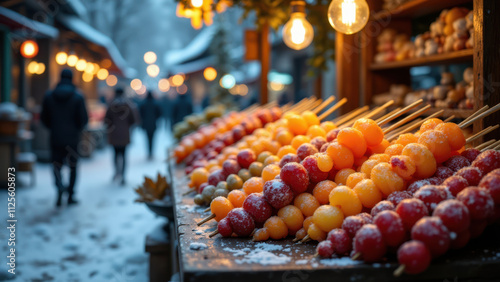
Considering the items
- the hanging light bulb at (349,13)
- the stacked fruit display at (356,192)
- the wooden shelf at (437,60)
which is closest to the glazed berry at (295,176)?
the stacked fruit display at (356,192)

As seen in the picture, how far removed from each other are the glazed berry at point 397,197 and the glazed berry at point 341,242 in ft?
0.87

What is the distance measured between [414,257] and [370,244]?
158 millimetres

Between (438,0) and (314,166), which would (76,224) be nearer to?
(314,166)

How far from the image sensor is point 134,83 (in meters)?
51.1

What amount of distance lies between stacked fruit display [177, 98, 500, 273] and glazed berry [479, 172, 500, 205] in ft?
0.18

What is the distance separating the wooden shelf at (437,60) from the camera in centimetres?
327

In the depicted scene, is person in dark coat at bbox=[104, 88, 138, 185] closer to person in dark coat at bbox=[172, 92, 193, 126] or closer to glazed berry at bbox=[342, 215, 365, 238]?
person in dark coat at bbox=[172, 92, 193, 126]

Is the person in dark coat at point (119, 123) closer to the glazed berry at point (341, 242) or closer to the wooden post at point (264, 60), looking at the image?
the wooden post at point (264, 60)

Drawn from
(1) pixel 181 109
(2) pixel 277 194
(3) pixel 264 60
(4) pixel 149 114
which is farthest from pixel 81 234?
(1) pixel 181 109

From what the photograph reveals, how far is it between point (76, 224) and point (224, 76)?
12010 millimetres

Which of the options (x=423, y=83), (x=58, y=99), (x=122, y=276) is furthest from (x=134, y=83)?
(x=122, y=276)

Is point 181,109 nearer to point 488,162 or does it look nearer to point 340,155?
point 340,155

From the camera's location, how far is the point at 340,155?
2.20m

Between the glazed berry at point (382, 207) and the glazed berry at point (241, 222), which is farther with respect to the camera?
the glazed berry at point (241, 222)
